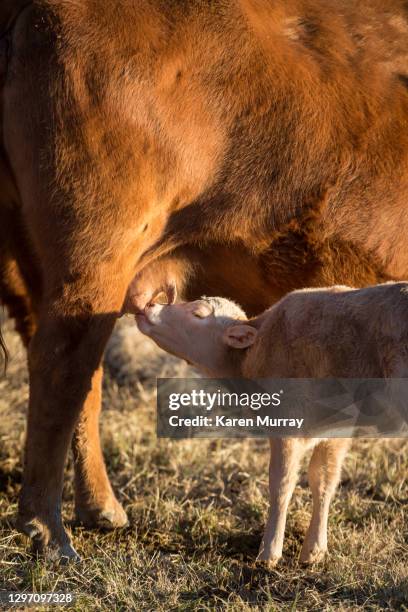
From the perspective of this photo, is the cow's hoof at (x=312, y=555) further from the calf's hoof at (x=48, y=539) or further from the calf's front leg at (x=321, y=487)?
the calf's hoof at (x=48, y=539)

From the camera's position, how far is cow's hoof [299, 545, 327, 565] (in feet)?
12.7

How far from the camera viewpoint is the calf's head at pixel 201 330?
4.05 m

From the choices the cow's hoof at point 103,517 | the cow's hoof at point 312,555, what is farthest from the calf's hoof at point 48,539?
the cow's hoof at point 312,555

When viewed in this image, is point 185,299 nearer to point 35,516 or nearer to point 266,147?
point 266,147

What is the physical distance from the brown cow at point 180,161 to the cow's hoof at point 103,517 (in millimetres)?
479

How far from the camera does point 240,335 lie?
3.92 m

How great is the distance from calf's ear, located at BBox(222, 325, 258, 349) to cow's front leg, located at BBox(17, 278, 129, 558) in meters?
0.45

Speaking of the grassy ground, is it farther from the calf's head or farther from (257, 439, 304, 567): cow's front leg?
the calf's head

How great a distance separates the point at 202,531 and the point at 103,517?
1.37 ft

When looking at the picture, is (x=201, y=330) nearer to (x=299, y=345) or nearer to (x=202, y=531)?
(x=299, y=345)

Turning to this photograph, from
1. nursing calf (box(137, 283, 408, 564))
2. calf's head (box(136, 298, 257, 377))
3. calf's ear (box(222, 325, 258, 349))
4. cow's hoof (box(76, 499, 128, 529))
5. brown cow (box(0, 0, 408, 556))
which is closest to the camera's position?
nursing calf (box(137, 283, 408, 564))

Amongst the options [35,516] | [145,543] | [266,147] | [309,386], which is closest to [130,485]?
[145,543]

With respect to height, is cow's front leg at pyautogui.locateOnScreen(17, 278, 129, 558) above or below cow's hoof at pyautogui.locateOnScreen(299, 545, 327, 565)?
above

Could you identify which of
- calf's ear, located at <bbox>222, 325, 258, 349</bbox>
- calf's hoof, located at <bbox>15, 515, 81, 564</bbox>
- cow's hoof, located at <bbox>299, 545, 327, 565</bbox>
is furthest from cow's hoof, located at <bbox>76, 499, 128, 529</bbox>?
calf's ear, located at <bbox>222, 325, 258, 349</bbox>
